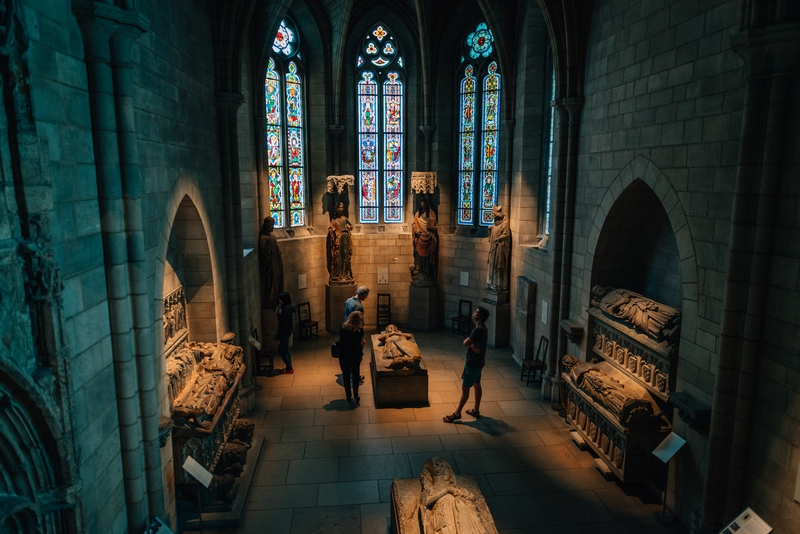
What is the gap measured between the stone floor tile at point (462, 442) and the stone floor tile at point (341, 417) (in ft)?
4.25

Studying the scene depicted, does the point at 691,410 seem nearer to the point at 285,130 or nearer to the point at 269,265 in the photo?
the point at 269,265

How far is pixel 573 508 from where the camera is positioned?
6.32 metres

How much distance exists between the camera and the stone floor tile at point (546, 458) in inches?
285

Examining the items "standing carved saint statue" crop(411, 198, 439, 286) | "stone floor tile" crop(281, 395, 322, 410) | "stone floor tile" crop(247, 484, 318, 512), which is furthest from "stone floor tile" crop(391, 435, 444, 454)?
"standing carved saint statue" crop(411, 198, 439, 286)

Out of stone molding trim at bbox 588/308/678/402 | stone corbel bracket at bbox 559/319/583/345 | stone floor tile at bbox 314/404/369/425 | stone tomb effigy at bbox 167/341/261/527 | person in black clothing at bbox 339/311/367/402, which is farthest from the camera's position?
person in black clothing at bbox 339/311/367/402

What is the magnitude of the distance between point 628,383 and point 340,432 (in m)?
3.97

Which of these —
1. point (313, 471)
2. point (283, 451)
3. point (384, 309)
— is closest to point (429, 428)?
point (313, 471)

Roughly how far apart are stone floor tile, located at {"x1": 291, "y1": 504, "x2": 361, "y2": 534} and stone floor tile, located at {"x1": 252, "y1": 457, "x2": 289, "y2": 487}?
0.69 meters

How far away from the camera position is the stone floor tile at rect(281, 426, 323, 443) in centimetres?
791

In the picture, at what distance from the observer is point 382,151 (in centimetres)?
1384

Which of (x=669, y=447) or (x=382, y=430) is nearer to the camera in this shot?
(x=669, y=447)

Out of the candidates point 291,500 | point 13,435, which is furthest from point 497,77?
point 13,435

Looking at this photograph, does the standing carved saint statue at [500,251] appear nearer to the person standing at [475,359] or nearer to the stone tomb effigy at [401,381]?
the stone tomb effigy at [401,381]

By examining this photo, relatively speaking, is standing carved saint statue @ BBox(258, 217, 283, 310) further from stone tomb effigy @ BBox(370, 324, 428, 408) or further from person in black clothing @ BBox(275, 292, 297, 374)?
stone tomb effigy @ BBox(370, 324, 428, 408)
